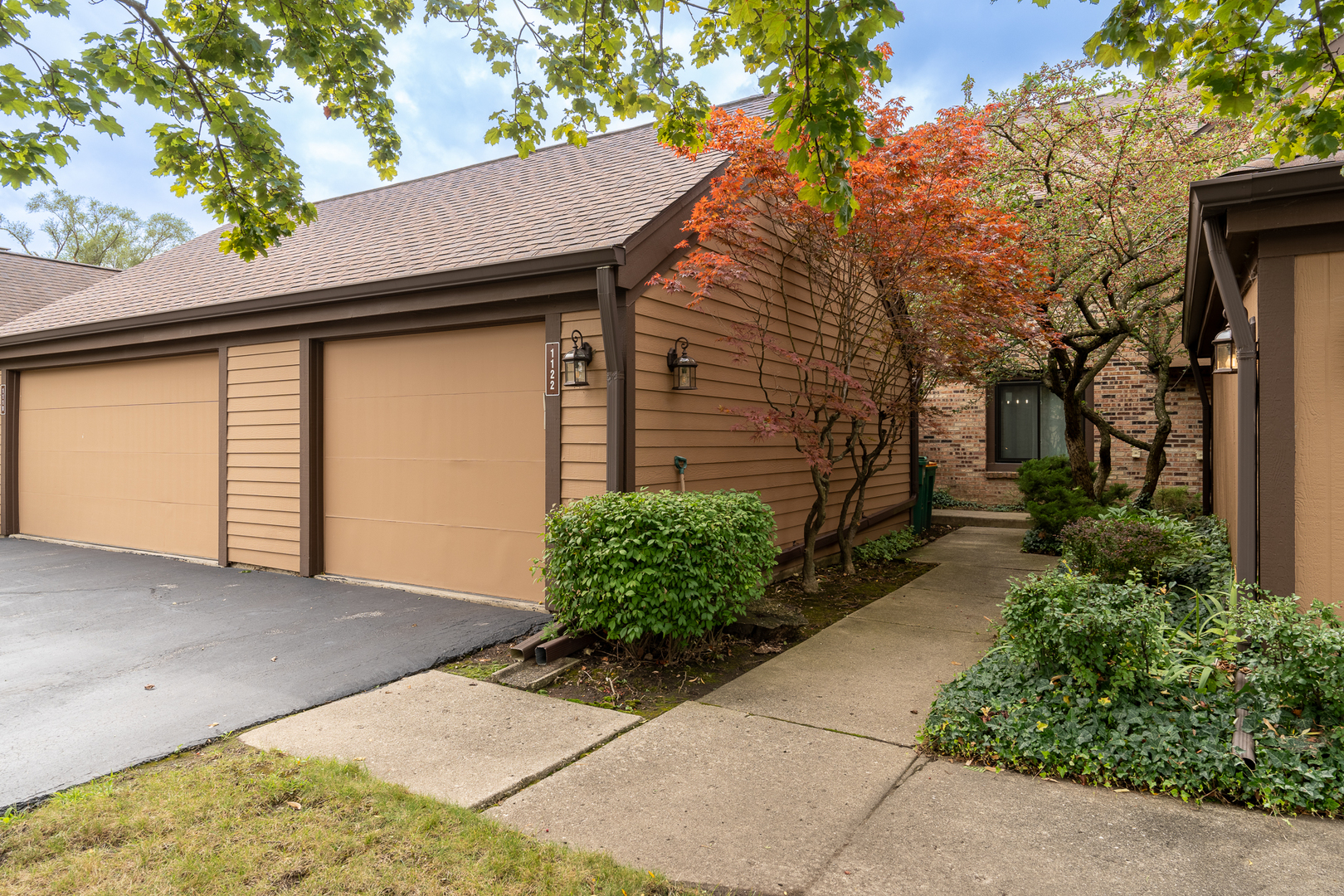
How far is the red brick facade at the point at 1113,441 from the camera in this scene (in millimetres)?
11859

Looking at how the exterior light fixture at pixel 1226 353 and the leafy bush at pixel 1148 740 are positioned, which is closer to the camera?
the leafy bush at pixel 1148 740

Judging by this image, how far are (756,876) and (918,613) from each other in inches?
168

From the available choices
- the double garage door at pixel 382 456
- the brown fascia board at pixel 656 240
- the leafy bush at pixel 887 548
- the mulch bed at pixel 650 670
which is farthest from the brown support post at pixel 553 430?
the leafy bush at pixel 887 548

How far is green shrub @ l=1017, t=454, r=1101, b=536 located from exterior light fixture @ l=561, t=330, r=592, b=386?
22.2 feet

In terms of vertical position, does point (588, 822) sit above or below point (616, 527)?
below

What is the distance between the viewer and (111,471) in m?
9.84

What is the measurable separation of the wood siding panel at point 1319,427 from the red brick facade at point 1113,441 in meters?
6.25

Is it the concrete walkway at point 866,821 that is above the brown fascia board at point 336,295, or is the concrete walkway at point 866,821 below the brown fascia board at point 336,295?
below

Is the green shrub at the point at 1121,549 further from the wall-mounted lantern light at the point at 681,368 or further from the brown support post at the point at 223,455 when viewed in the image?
the brown support post at the point at 223,455

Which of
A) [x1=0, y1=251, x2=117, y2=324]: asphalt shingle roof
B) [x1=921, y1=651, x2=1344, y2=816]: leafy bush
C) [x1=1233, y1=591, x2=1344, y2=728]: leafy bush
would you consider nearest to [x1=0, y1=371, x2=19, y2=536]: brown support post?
[x1=0, y1=251, x2=117, y2=324]: asphalt shingle roof

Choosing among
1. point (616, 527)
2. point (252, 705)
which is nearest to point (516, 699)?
point (616, 527)

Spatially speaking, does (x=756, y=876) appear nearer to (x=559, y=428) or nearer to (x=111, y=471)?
(x=559, y=428)

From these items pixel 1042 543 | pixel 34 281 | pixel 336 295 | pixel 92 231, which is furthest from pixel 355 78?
pixel 92 231

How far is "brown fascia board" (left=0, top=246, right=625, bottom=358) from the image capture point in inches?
229
